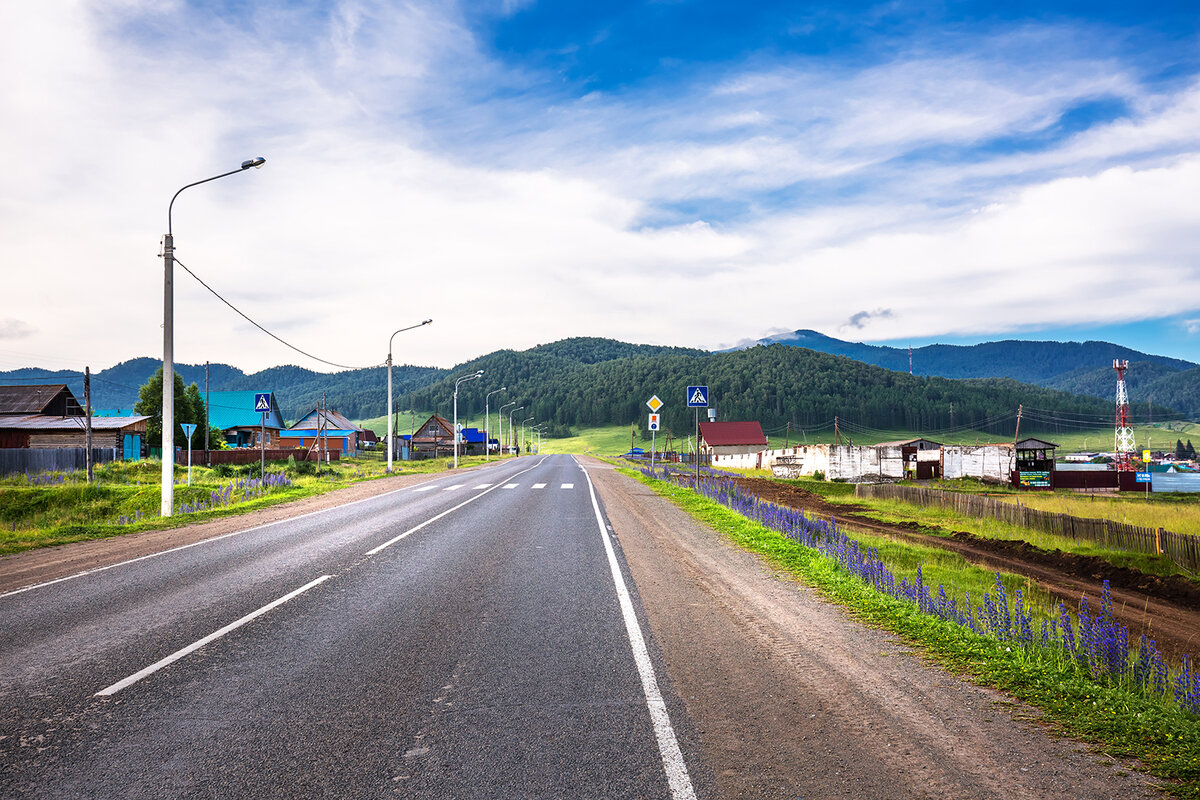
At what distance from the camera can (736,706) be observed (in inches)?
197

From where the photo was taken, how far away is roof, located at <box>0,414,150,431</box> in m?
46.8

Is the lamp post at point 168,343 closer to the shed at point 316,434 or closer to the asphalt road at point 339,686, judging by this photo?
Answer: the asphalt road at point 339,686

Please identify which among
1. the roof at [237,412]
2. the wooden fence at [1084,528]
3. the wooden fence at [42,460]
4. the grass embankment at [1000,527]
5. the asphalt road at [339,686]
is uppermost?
the roof at [237,412]

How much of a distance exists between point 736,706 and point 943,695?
5.54ft

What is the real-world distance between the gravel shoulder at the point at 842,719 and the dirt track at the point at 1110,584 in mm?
4874

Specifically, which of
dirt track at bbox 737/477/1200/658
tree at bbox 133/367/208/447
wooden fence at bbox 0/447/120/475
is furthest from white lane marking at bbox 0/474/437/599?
tree at bbox 133/367/208/447

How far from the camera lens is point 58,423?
48.2 m

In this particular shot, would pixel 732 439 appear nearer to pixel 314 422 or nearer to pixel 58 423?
pixel 314 422

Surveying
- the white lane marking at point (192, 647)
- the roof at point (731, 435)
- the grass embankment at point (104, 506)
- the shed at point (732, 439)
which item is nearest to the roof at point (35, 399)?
the grass embankment at point (104, 506)

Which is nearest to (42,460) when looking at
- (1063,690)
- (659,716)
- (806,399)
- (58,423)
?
(58,423)

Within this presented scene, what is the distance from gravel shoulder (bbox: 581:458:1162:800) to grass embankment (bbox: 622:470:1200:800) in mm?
194

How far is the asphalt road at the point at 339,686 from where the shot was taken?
394cm

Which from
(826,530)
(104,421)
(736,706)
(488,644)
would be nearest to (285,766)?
(488,644)

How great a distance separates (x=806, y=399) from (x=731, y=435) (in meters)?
78.4
